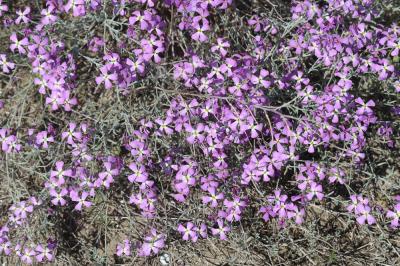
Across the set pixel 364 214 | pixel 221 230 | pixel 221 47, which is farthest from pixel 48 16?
pixel 364 214

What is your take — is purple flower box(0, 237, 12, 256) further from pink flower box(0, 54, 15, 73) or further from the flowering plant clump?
pink flower box(0, 54, 15, 73)

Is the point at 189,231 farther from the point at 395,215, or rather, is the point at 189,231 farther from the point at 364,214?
the point at 395,215

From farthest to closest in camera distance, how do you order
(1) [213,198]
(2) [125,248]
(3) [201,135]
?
(2) [125,248]
(1) [213,198]
(3) [201,135]

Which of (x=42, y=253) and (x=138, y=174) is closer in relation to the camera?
(x=138, y=174)

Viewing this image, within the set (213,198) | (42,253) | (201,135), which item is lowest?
(42,253)

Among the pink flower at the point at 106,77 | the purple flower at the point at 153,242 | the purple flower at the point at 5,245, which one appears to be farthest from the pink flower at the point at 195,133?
the purple flower at the point at 5,245

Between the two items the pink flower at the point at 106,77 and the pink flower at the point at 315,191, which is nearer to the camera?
the pink flower at the point at 106,77

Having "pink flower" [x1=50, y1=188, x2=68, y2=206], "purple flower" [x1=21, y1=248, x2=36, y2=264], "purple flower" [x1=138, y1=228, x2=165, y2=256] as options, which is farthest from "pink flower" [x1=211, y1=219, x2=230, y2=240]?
"purple flower" [x1=21, y1=248, x2=36, y2=264]

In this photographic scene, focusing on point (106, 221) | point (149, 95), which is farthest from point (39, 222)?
point (149, 95)

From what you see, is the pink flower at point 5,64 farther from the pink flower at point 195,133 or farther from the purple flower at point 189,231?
the purple flower at point 189,231

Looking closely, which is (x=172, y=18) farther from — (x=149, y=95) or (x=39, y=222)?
(x=39, y=222)
